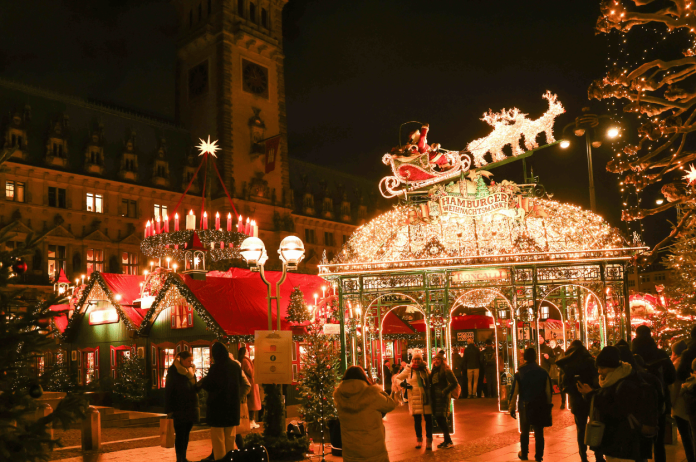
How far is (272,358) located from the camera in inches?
411

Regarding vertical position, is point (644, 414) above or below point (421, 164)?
below

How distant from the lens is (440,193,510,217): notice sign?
14.4 metres

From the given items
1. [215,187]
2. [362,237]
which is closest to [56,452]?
[362,237]

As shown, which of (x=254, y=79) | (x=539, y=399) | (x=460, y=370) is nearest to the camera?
(x=539, y=399)

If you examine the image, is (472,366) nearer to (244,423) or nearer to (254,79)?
(244,423)

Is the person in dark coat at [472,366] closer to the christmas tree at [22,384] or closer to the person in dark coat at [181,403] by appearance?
the person in dark coat at [181,403]

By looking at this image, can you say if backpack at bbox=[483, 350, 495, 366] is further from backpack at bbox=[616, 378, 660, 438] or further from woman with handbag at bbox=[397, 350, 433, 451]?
backpack at bbox=[616, 378, 660, 438]

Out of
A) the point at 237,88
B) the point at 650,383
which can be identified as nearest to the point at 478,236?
the point at 650,383

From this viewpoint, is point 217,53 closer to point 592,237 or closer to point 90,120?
point 90,120

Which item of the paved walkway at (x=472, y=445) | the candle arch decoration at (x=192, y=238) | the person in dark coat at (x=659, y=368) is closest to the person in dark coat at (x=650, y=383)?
the person in dark coat at (x=659, y=368)

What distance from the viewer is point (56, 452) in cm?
1288

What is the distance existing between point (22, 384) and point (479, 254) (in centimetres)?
1048

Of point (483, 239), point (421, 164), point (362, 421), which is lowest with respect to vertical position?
point (362, 421)

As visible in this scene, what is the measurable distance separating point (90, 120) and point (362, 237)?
1527 inches
